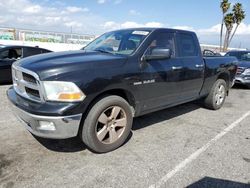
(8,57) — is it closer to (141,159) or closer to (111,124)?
(111,124)

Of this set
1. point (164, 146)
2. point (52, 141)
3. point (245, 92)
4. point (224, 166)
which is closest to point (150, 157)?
point (164, 146)

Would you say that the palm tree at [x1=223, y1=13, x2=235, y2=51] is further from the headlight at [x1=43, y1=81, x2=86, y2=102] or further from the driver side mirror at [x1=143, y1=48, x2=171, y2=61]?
the headlight at [x1=43, y1=81, x2=86, y2=102]

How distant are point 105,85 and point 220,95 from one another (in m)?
4.07

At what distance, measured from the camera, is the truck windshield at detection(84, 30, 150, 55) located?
420 centimetres

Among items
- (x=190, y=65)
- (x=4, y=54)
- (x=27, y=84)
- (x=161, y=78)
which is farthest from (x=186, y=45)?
(x=4, y=54)

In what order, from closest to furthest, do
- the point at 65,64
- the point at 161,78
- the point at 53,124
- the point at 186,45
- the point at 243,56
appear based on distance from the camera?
the point at 53,124, the point at 65,64, the point at 161,78, the point at 186,45, the point at 243,56

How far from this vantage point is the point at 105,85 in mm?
3465

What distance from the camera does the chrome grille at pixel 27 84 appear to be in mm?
3233

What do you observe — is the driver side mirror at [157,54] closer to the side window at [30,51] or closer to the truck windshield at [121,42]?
the truck windshield at [121,42]

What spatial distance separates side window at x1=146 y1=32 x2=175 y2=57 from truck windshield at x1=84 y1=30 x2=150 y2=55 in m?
0.19

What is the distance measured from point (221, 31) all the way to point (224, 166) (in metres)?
37.4

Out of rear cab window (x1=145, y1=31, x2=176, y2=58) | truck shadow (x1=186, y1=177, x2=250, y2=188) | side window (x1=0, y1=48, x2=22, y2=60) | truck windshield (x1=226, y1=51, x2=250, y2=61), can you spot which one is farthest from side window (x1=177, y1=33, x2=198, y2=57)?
truck windshield (x1=226, y1=51, x2=250, y2=61)

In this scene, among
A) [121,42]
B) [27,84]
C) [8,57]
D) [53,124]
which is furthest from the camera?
[8,57]

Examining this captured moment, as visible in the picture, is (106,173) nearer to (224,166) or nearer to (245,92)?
(224,166)
